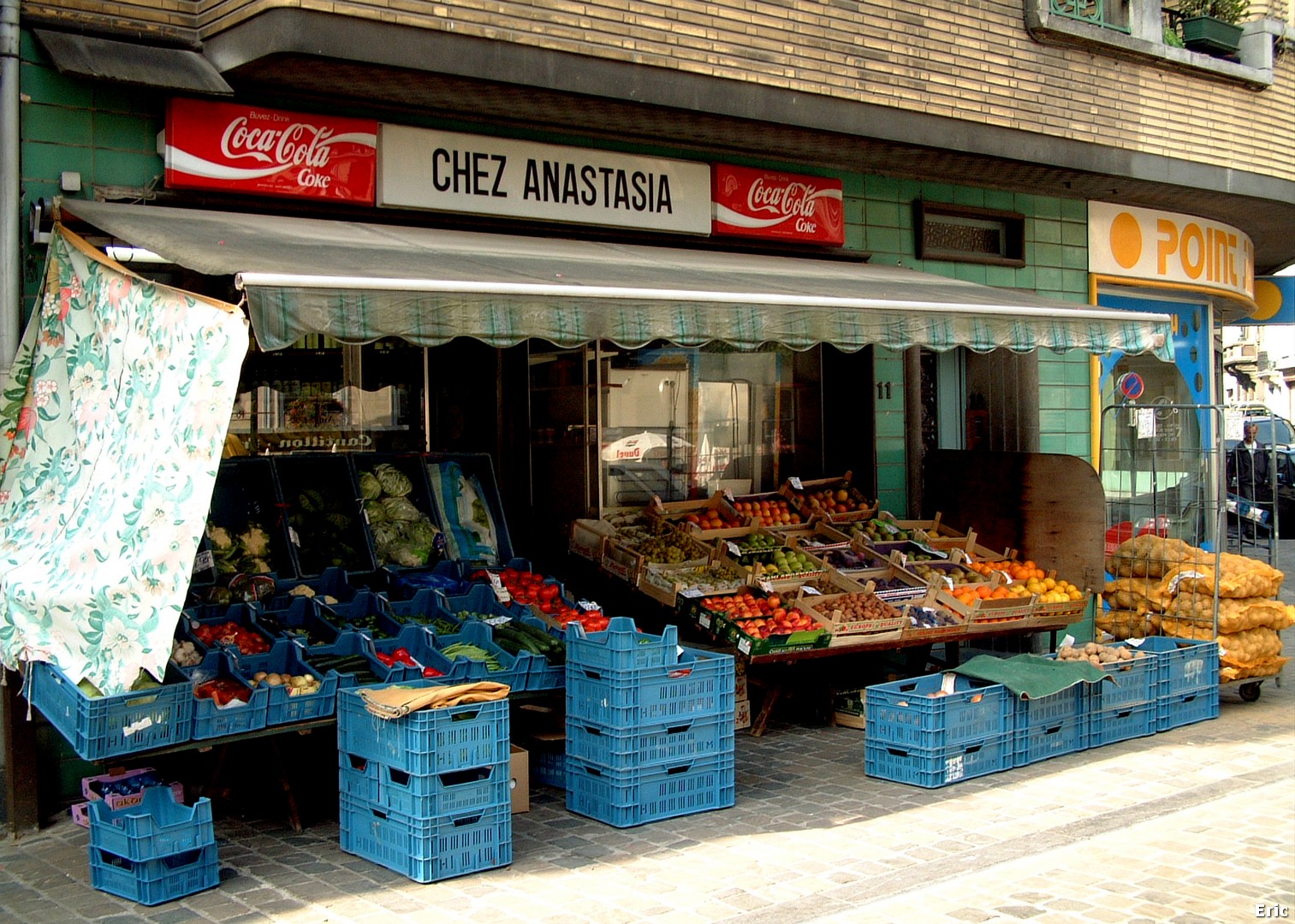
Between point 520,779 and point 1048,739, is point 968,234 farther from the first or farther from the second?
point 520,779

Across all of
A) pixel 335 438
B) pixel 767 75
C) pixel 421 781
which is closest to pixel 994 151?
pixel 767 75

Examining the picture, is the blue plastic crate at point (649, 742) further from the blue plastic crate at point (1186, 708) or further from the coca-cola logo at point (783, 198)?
the coca-cola logo at point (783, 198)

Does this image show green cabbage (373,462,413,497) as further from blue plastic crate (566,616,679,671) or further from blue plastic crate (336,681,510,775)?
blue plastic crate (336,681,510,775)

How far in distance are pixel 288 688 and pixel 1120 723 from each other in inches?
227

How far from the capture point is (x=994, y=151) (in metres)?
11.2

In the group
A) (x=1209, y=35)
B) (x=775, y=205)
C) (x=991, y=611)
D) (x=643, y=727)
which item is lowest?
(x=643, y=727)

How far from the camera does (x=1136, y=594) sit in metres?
10.6

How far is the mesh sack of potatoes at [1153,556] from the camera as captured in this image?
1054 centimetres

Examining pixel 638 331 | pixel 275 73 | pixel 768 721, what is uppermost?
pixel 275 73

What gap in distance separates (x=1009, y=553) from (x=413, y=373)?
525cm

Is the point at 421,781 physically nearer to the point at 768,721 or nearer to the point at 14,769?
the point at 14,769

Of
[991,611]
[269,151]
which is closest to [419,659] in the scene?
[269,151]

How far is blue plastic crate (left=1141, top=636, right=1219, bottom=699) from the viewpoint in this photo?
30.9 ft

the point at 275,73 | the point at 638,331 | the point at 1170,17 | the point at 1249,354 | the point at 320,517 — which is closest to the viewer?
the point at 638,331
